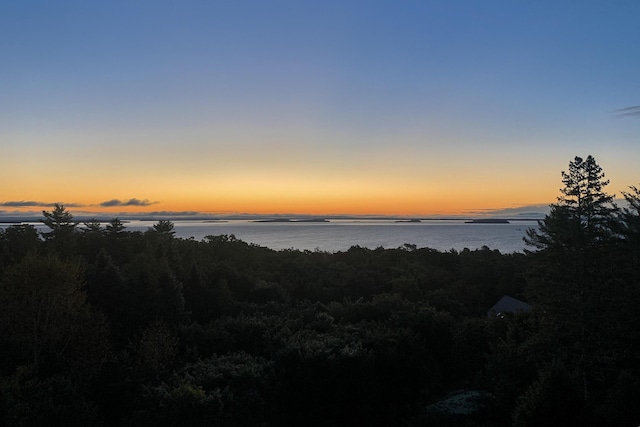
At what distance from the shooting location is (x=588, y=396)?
1850 centimetres

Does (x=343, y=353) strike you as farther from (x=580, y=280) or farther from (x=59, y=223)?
(x=59, y=223)

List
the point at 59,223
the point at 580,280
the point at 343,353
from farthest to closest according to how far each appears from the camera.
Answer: the point at 59,223 → the point at 343,353 → the point at 580,280

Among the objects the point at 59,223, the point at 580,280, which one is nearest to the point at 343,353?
the point at 580,280

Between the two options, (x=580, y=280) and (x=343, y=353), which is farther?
(x=343, y=353)

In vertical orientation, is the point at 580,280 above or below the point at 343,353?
above

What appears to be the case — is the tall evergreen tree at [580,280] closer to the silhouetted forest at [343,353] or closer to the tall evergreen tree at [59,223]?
the silhouetted forest at [343,353]

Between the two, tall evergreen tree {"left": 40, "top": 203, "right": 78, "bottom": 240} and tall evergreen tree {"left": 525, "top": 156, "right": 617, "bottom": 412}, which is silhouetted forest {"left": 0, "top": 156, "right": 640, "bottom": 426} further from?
tall evergreen tree {"left": 40, "top": 203, "right": 78, "bottom": 240}

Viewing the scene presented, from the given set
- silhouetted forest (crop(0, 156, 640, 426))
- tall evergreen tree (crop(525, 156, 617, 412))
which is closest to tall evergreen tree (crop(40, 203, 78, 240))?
silhouetted forest (crop(0, 156, 640, 426))

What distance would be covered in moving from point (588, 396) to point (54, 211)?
146 ft

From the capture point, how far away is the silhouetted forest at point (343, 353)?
680 inches

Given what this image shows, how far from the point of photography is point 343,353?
2245cm

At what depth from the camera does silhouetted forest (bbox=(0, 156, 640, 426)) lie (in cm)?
1727

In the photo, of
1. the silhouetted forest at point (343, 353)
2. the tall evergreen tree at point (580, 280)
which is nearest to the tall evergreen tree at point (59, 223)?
the silhouetted forest at point (343, 353)

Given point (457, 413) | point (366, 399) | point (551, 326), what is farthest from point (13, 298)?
point (551, 326)
